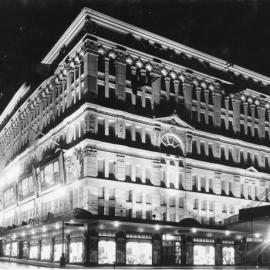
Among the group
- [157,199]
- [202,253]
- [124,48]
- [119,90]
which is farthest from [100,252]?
[124,48]

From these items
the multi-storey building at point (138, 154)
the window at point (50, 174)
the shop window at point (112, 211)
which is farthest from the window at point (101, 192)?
the window at point (50, 174)

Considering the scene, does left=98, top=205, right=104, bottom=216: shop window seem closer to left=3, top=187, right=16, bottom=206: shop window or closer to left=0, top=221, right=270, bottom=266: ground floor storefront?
left=0, top=221, right=270, bottom=266: ground floor storefront

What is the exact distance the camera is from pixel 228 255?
5544 centimetres

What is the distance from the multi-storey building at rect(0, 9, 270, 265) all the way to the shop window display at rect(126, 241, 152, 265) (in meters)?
0.11

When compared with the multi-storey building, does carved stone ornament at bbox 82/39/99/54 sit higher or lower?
higher

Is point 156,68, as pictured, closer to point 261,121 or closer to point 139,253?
point 261,121

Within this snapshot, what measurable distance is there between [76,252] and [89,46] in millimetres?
23160

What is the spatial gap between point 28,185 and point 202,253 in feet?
83.8

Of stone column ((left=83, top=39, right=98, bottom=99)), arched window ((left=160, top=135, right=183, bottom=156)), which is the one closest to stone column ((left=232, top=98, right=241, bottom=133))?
arched window ((left=160, top=135, right=183, bottom=156))

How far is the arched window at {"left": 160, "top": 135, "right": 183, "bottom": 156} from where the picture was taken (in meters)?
55.2

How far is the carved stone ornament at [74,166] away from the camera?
48.6 metres

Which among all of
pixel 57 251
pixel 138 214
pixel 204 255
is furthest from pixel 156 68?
pixel 57 251

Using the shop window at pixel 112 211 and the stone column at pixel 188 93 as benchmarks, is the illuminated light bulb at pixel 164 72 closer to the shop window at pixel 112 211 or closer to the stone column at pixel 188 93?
the stone column at pixel 188 93

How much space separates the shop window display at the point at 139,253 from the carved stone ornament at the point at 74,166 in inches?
376
